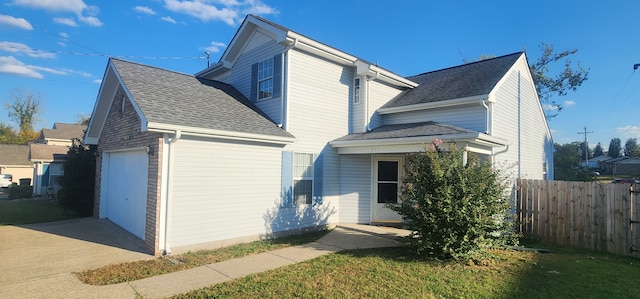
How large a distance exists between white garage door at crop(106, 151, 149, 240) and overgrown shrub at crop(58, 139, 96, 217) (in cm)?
233

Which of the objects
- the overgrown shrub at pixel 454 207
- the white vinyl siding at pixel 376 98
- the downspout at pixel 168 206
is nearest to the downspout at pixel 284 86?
the white vinyl siding at pixel 376 98

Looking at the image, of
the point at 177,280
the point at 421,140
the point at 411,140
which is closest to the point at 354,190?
the point at 411,140

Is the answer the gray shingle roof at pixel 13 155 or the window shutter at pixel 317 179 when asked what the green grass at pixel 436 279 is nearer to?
the window shutter at pixel 317 179

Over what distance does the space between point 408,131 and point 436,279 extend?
5.14m

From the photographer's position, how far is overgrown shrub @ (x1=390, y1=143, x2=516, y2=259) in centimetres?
661

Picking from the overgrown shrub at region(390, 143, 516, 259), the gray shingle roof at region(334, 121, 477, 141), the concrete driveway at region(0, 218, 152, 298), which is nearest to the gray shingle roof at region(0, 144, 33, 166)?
the concrete driveway at region(0, 218, 152, 298)

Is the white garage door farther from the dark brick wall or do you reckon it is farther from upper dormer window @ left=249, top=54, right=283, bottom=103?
upper dormer window @ left=249, top=54, right=283, bottom=103

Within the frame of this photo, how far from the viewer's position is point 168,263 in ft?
21.5

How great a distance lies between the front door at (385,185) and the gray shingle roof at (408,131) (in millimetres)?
1082

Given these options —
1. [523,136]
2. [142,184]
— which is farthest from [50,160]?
[523,136]

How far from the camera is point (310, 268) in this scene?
6266 mm

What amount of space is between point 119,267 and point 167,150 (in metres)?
2.50

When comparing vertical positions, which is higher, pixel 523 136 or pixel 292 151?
pixel 523 136

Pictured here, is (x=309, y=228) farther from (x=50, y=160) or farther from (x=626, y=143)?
(x=626, y=143)
